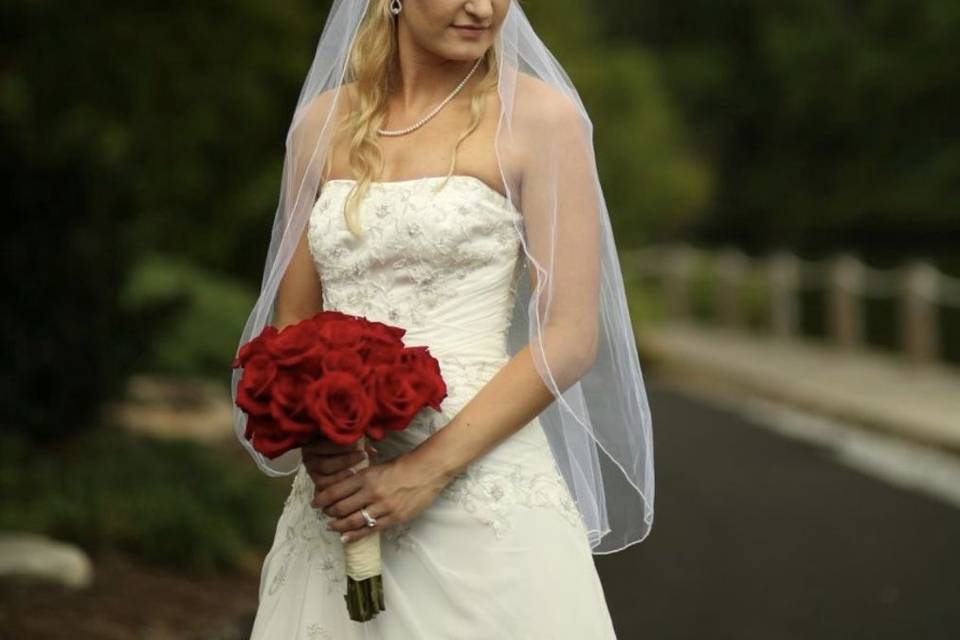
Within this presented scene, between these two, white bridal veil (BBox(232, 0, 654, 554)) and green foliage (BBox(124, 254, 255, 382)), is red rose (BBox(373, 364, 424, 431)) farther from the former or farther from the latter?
green foliage (BBox(124, 254, 255, 382))

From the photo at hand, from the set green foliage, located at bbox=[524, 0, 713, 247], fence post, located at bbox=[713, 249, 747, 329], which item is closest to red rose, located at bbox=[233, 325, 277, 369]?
fence post, located at bbox=[713, 249, 747, 329]

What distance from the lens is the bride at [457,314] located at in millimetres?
3445

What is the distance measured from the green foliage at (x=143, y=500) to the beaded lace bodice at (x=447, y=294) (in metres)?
5.46

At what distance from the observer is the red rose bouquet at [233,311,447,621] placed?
3213mm

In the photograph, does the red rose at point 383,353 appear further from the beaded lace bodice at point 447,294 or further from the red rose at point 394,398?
the beaded lace bodice at point 447,294

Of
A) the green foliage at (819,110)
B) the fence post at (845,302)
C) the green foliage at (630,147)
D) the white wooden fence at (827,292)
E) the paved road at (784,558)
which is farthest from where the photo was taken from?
the green foliage at (819,110)

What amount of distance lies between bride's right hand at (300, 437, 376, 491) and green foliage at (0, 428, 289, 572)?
5644 millimetres

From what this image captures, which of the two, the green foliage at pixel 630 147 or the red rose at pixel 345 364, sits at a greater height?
the red rose at pixel 345 364

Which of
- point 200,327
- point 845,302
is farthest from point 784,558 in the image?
point 845,302

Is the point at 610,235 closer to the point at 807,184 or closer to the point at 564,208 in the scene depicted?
the point at 564,208

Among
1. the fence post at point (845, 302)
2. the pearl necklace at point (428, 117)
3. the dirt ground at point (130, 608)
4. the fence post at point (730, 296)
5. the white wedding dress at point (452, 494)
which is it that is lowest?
the fence post at point (730, 296)

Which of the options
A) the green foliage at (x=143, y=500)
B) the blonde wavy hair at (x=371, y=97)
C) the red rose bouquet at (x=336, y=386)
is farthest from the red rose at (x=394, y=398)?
the green foliage at (x=143, y=500)

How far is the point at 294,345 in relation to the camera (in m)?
3.28

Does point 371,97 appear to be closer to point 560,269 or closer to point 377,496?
point 560,269
